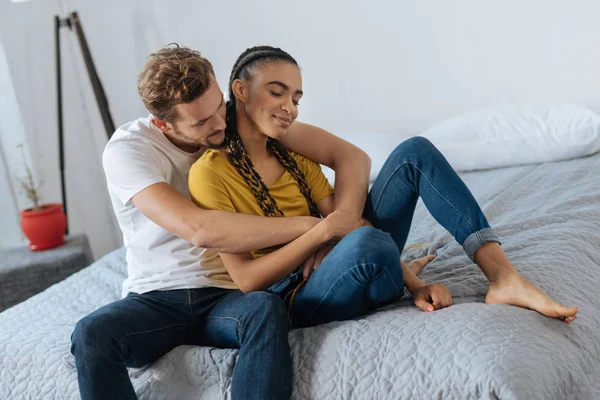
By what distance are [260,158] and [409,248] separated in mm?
486

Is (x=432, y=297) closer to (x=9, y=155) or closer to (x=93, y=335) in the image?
(x=93, y=335)

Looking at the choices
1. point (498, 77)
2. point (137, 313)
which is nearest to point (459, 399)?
point (137, 313)

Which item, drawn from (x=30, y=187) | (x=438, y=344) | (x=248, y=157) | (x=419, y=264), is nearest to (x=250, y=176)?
(x=248, y=157)

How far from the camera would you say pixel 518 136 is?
7.69 ft

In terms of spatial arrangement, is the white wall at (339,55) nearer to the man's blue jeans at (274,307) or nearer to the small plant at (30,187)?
the small plant at (30,187)

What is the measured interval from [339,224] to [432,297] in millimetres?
231

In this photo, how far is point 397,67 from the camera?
2740 mm

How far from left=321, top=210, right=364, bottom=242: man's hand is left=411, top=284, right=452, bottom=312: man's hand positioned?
0.60ft

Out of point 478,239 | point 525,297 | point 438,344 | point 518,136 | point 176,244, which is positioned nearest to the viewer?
point 438,344

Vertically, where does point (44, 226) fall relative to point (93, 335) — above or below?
below

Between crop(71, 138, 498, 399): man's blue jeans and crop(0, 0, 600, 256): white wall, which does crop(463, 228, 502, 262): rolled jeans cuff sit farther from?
crop(0, 0, 600, 256): white wall

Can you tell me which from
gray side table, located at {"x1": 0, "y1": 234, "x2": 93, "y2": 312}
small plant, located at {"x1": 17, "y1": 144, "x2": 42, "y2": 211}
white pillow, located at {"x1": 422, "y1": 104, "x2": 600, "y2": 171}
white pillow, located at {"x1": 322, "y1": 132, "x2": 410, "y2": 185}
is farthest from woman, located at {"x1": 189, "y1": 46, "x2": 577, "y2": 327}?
small plant, located at {"x1": 17, "y1": 144, "x2": 42, "y2": 211}

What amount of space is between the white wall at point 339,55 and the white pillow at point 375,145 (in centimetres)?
25

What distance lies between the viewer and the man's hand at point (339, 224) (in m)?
1.34
